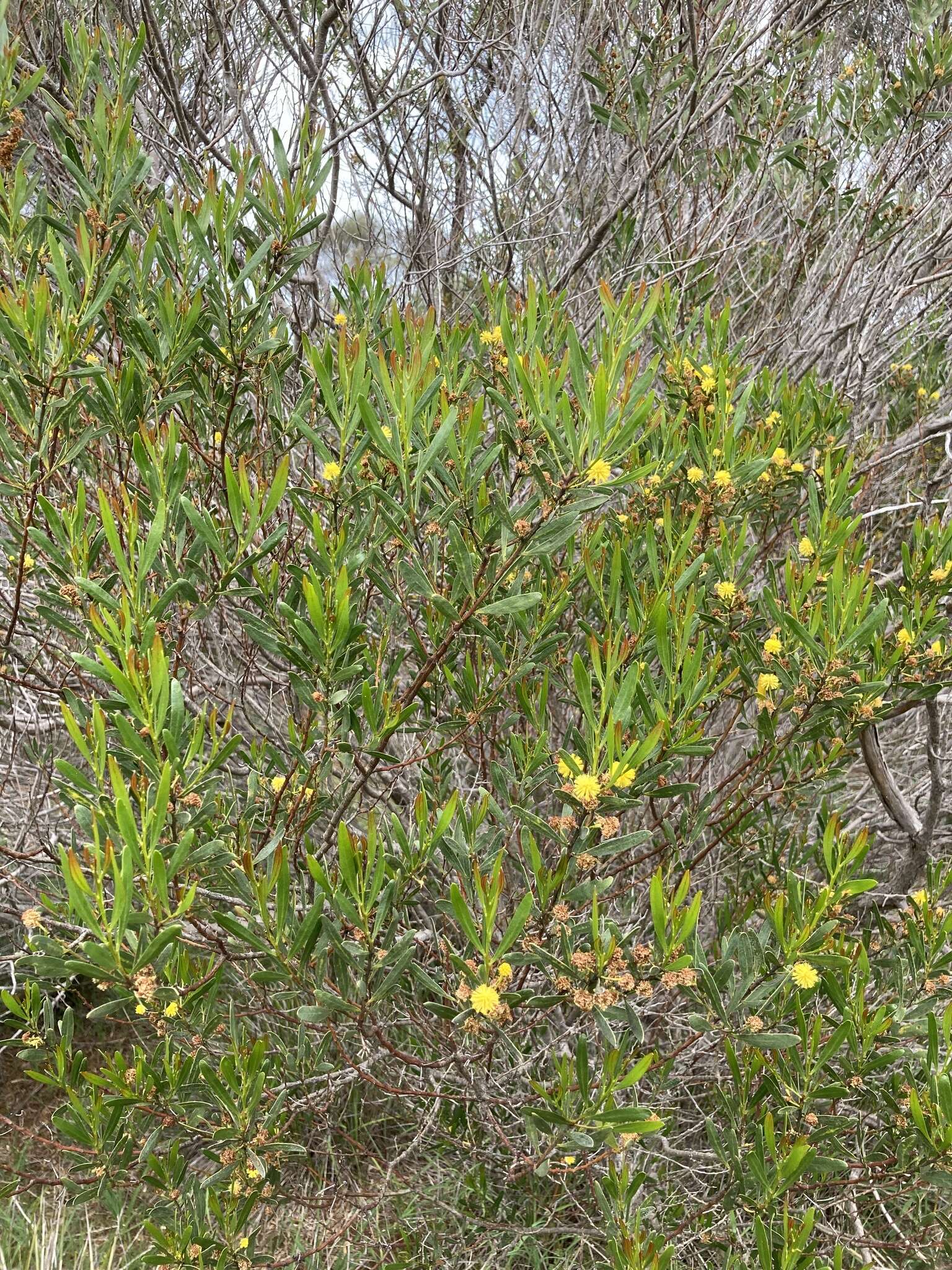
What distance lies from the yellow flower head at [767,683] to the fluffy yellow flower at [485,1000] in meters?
0.85

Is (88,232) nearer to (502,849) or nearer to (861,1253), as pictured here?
(502,849)

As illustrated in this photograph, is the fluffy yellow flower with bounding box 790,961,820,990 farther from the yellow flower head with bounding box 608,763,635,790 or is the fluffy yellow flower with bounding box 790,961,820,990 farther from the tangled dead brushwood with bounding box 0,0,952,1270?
the yellow flower head with bounding box 608,763,635,790

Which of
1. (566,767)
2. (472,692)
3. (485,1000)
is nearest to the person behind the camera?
(485,1000)

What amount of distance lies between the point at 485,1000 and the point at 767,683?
875mm

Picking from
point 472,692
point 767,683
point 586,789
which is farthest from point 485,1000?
point 767,683

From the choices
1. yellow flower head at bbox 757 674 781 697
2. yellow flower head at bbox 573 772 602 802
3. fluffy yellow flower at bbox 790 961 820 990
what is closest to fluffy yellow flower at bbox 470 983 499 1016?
yellow flower head at bbox 573 772 602 802

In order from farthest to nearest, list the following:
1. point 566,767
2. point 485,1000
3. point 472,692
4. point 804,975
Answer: point 472,692
point 804,975
point 566,767
point 485,1000

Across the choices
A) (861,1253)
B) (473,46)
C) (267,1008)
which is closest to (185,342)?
(267,1008)

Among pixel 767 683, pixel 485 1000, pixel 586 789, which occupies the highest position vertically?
pixel 767 683

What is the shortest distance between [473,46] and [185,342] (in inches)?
96.4

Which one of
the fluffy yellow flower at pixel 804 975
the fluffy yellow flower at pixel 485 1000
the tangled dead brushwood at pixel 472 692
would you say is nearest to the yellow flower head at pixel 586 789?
the tangled dead brushwood at pixel 472 692

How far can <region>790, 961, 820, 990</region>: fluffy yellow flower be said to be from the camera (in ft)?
5.04

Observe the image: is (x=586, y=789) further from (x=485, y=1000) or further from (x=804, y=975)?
(x=804, y=975)

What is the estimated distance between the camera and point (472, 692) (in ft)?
5.67
